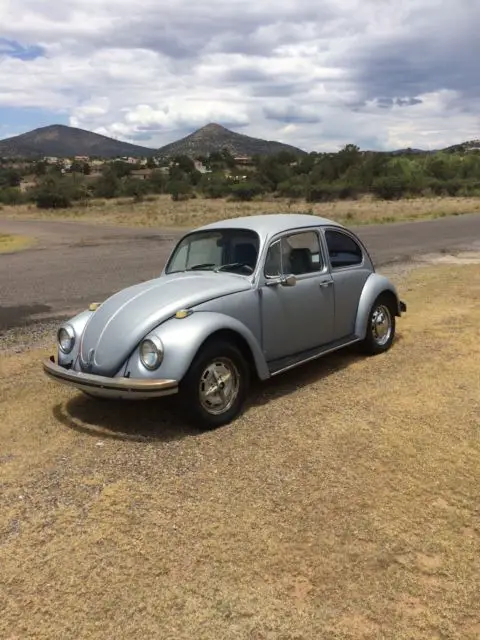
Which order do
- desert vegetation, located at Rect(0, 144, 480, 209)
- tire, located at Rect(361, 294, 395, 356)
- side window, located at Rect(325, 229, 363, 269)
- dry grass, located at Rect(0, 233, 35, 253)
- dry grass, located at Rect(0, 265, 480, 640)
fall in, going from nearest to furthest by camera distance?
dry grass, located at Rect(0, 265, 480, 640), side window, located at Rect(325, 229, 363, 269), tire, located at Rect(361, 294, 395, 356), dry grass, located at Rect(0, 233, 35, 253), desert vegetation, located at Rect(0, 144, 480, 209)

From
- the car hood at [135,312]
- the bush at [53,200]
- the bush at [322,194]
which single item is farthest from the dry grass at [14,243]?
the bush at [322,194]

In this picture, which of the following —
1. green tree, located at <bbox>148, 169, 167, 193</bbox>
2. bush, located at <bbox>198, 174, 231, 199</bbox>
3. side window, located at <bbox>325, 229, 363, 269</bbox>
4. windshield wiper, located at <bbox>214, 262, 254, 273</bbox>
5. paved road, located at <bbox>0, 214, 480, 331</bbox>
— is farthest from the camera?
green tree, located at <bbox>148, 169, 167, 193</bbox>

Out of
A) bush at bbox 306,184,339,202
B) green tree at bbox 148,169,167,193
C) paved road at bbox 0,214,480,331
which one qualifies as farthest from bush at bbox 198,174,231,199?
paved road at bbox 0,214,480,331

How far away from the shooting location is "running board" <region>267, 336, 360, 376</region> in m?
5.61

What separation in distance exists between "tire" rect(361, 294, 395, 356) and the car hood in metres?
2.06

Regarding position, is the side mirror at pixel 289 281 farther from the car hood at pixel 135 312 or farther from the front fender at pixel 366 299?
the front fender at pixel 366 299

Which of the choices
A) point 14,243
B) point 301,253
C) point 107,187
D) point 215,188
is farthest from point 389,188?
point 301,253

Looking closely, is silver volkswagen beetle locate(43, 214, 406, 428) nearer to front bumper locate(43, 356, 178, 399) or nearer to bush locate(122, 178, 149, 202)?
front bumper locate(43, 356, 178, 399)

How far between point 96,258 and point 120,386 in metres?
14.8

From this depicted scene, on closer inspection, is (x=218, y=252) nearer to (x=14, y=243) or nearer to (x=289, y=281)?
(x=289, y=281)

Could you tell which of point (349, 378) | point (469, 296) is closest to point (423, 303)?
point (469, 296)

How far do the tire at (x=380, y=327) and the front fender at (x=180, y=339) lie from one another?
2370 mm

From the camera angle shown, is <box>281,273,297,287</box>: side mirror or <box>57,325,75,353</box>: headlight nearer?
<box>57,325,75,353</box>: headlight

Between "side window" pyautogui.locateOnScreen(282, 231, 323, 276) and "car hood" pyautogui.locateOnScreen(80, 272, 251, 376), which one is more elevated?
"side window" pyautogui.locateOnScreen(282, 231, 323, 276)
